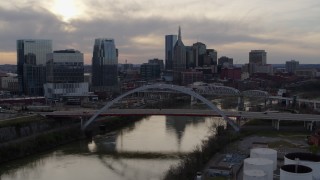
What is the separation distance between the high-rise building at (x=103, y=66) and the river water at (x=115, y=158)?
79.5 feet

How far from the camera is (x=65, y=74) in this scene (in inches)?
1406

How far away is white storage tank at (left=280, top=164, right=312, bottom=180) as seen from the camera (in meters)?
9.81

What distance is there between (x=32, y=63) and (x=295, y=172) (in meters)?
31.1

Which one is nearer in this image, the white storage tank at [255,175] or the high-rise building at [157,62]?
the white storage tank at [255,175]

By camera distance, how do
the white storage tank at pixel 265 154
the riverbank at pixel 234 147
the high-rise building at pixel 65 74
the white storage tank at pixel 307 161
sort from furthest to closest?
the high-rise building at pixel 65 74
the white storage tank at pixel 265 154
the riverbank at pixel 234 147
the white storage tank at pixel 307 161

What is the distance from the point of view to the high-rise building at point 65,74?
34.4m

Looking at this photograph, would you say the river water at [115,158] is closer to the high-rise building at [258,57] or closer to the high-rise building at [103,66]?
the high-rise building at [103,66]

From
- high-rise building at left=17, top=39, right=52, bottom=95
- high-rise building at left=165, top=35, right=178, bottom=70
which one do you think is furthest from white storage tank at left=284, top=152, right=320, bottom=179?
high-rise building at left=165, top=35, right=178, bottom=70

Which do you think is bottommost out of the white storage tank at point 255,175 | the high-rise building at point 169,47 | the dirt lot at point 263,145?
the dirt lot at point 263,145

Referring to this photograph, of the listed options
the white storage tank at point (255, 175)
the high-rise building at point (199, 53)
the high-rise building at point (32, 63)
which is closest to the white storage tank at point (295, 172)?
the white storage tank at point (255, 175)

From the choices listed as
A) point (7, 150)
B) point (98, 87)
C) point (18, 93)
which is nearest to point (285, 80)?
point (98, 87)

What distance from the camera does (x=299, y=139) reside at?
56.0 ft

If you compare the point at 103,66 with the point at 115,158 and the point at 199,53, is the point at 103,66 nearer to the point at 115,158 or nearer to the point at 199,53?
the point at 115,158

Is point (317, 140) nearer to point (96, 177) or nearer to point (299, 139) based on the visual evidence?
point (299, 139)
